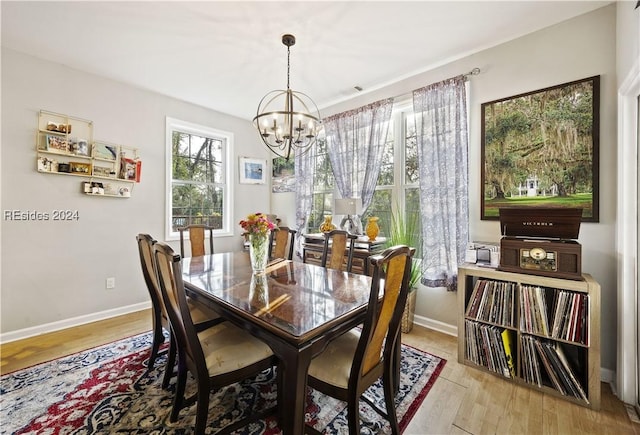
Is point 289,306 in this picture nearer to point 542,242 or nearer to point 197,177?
point 542,242

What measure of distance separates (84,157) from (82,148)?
10cm

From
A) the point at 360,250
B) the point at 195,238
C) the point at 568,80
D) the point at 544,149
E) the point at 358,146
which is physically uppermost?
the point at 568,80

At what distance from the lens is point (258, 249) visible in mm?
2043

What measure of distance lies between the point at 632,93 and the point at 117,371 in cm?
415

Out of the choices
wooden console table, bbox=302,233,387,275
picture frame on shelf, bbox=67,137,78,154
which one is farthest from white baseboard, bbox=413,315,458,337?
picture frame on shelf, bbox=67,137,78,154

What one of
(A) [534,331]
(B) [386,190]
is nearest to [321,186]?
(B) [386,190]

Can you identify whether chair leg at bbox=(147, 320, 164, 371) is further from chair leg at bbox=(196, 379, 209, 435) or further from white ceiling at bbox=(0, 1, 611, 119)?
white ceiling at bbox=(0, 1, 611, 119)

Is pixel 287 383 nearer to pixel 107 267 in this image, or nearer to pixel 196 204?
pixel 107 267

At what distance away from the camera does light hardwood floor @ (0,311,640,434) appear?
1.53 m

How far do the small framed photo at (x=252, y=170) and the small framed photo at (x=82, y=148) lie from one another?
1.93m

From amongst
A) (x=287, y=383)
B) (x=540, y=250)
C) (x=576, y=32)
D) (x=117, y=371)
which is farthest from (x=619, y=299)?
(x=117, y=371)

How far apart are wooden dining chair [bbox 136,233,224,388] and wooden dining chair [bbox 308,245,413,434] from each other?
880 millimetres

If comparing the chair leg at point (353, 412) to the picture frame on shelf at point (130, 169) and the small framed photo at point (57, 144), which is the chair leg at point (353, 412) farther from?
the small framed photo at point (57, 144)

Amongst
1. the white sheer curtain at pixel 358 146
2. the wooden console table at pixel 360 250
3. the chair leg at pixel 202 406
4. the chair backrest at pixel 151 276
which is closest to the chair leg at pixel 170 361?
→ the chair backrest at pixel 151 276
